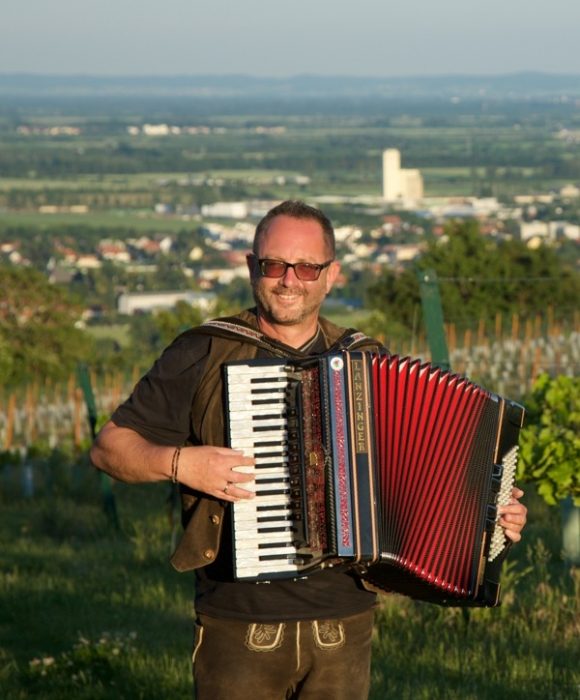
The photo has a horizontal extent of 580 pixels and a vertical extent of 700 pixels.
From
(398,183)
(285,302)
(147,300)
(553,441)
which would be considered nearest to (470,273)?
(553,441)

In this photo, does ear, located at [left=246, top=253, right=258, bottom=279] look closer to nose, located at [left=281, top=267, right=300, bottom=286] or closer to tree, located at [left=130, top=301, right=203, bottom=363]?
nose, located at [left=281, top=267, right=300, bottom=286]

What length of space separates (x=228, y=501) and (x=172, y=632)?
3.73 meters

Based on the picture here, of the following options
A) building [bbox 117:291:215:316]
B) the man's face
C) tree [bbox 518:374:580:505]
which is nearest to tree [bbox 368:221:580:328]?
tree [bbox 518:374:580:505]

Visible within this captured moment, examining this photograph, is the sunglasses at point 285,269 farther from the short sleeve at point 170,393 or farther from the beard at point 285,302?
the short sleeve at point 170,393

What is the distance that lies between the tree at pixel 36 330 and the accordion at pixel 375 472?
139ft

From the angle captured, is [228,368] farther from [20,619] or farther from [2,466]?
[2,466]

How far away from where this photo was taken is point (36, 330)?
173ft

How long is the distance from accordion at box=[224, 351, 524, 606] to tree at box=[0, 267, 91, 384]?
42.3 m

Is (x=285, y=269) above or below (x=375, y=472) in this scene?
above

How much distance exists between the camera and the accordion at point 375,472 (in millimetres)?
3686

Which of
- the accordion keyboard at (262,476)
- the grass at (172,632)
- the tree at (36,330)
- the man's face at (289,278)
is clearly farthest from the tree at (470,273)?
the accordion keyboard at (262,476)

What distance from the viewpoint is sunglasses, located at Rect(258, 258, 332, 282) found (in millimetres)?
3863

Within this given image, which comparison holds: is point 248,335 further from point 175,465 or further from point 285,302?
point 175,465

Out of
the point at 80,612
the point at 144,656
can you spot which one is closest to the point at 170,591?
the point at 80,612
